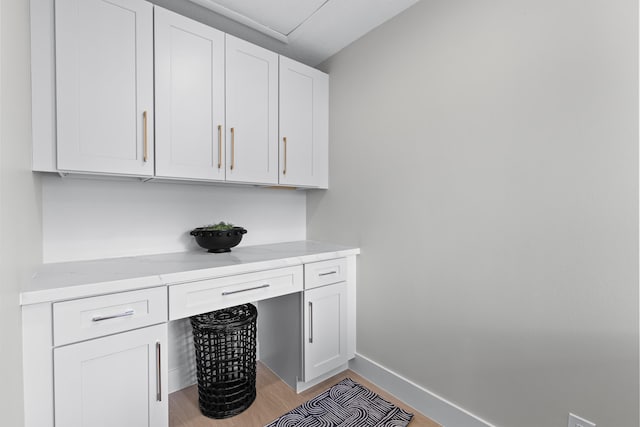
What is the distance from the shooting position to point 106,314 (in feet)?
3.83

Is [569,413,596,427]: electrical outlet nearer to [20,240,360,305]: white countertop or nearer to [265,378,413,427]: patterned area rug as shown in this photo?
[265,378,413,427]: patterned area rug

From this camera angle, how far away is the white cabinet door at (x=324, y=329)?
1.82m

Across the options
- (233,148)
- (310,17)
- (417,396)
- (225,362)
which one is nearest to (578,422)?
(417,396)

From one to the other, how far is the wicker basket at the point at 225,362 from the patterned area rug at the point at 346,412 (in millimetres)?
264

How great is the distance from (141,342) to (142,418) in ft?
1.08

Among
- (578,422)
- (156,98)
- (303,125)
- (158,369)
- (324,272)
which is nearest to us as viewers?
(578,422)

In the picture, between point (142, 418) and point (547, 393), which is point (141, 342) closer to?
point (142, 418)

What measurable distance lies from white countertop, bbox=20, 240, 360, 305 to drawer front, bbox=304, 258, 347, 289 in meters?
0.04

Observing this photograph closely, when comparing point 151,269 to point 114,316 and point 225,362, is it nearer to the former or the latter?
point 114,316

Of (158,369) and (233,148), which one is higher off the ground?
(233,148)

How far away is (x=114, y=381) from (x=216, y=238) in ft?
2.65

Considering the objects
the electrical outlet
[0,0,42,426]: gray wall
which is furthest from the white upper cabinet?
the electrical outlet

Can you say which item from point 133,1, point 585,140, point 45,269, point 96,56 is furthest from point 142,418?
point 585,140

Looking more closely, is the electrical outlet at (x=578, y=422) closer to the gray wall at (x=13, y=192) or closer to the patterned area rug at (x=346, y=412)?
the patterned area rug at (x=346, y=412)
